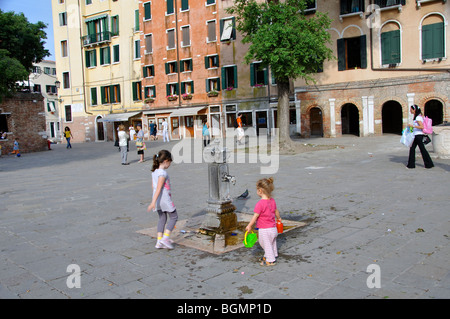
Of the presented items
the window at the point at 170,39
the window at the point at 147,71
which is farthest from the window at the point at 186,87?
the window at the point at 147,71

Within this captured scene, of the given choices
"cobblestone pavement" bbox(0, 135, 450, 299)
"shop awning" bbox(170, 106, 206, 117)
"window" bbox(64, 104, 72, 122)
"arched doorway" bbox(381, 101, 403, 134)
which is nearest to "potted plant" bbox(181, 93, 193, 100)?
"shop awning" bbox(170, 106, 206, 117)

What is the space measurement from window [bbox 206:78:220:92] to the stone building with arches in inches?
338

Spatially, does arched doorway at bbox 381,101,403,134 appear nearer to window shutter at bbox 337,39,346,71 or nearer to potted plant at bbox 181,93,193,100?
window shutter at bbox 337,39,346,71

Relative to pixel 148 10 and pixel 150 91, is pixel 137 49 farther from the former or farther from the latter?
pixel 150 91

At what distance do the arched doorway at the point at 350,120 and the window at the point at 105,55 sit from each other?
24369 millimetres

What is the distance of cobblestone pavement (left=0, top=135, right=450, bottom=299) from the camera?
13.0ft

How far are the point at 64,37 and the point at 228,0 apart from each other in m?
21.1

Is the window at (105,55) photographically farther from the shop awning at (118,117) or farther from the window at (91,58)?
the shop awning at (118,117)

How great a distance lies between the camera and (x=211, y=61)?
34.3 metres

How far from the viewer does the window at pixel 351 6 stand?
24750mm

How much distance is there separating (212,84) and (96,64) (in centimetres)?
1475

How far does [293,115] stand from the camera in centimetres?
2955
